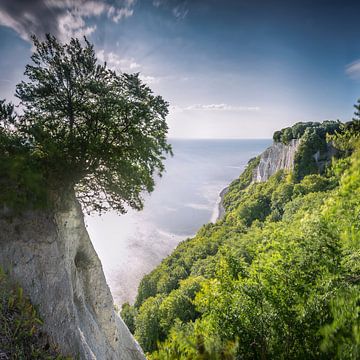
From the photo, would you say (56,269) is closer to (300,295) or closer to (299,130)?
(300,295)

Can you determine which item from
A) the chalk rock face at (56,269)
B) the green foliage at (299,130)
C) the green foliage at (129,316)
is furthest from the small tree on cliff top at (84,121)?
the green foliage at (299,130)

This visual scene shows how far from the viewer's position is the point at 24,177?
7109 mm

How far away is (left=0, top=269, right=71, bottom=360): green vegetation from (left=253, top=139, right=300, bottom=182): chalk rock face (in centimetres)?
6063

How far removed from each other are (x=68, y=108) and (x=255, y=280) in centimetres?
908

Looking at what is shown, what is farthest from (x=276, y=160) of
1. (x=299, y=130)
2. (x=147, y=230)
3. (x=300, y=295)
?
(x=300, y=295)

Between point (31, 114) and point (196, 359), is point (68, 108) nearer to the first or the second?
point (31, 114)

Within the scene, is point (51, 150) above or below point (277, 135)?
below

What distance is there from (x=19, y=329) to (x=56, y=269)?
1.99m

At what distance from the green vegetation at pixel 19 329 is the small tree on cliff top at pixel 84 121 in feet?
10.9

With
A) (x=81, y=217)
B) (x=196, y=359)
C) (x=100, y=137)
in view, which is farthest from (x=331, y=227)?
(x=81, y=217)

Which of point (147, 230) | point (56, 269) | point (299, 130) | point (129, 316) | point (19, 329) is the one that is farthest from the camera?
point (147, 230)

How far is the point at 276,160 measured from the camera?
224 feet

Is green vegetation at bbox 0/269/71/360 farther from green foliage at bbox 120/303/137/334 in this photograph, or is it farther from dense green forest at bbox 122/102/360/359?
green foliage at bbox 120/303/137/334

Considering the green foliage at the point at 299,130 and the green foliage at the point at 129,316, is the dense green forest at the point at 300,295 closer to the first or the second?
the green foliage at the point at 129,316
